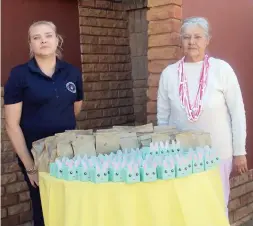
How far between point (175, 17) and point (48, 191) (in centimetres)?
192

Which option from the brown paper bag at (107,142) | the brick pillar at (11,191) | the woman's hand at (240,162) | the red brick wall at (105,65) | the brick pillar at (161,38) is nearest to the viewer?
the brown paper bag at (107,142)

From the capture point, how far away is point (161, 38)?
3.89 meters

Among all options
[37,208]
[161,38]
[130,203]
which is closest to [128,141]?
[130,203]

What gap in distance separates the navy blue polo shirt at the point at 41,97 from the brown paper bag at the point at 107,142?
502 mm

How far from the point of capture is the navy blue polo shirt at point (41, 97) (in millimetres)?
2992

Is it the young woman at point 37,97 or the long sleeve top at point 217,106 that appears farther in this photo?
the long sleeve top at point 217,106

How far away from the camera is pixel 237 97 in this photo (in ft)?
10.5

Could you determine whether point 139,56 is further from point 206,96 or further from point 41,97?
point 41,97

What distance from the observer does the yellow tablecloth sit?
230 centimetres

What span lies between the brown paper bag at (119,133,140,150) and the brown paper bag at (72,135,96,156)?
6.7 inches

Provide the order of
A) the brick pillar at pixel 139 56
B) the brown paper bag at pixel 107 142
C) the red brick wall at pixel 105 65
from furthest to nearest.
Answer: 1. the brick pillar at pixel 139 56
2. the red brick wall at pixel 105 65
3. the brown paper bag at pixel 107 142

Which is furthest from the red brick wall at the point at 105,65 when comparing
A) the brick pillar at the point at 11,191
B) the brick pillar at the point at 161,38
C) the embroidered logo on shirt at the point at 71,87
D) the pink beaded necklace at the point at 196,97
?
the pink beaded necklace at the point at 196,97

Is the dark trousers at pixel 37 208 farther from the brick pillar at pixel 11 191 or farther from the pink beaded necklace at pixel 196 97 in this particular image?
the brick pillar at pixel 11 191

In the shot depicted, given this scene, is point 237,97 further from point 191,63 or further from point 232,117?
point 191,63
